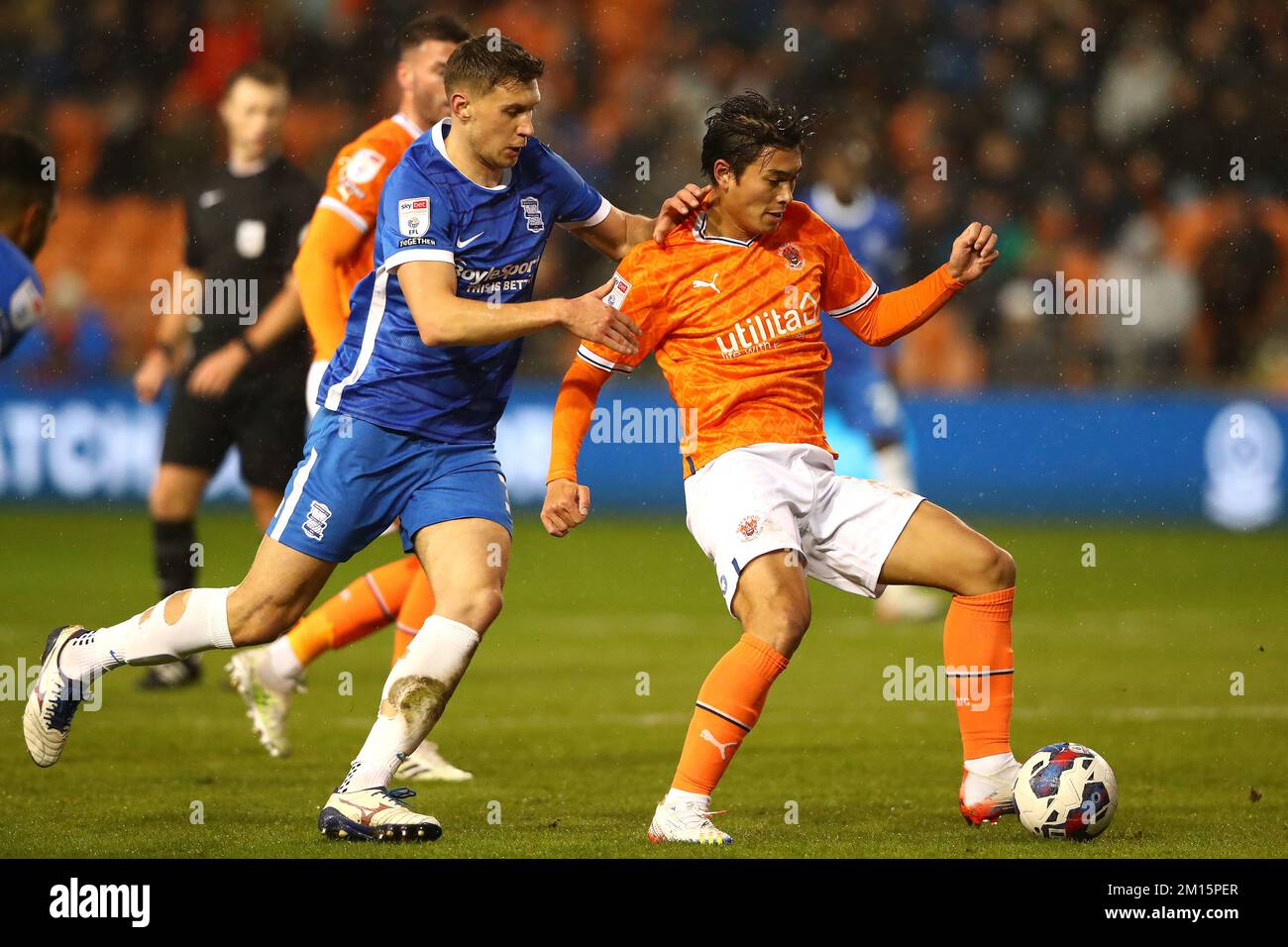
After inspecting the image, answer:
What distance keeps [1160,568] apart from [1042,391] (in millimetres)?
2337

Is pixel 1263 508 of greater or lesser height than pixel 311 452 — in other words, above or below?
above

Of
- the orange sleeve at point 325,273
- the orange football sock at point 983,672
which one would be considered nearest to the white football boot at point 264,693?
the orange sleeve at point 325,273

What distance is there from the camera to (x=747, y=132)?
531 cm

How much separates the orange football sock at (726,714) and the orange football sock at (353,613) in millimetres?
1964

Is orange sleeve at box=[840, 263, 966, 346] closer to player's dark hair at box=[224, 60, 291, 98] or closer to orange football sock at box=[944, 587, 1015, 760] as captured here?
orange football sock at box=[944, 587, 1015, 760]

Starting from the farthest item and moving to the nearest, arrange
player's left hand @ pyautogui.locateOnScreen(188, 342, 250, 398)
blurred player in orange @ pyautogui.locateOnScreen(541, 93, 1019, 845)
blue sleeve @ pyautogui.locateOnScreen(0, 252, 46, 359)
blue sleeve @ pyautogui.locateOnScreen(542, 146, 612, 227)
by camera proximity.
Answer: player's left hand @ pyautogui.locateOnScreen(188, 342, 250, 398) → blue sleeve @ pyautogui.locateOnScreen(542, 146, 612, 227) → blurred player in orange @ pyautogui.locateOnScreen(541, 93, 1019, 845) → blue sleeve @ pyautogui.locateOnScreen(0, 252, 46, 359)

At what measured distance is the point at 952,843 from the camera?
16.6 ft

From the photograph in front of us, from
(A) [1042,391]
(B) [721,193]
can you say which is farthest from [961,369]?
(B) [721,193]

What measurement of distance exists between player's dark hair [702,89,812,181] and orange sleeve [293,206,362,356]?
5.51ft

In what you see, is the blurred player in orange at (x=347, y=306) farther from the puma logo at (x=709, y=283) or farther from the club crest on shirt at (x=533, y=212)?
the puma logo at (x=709, y=283)

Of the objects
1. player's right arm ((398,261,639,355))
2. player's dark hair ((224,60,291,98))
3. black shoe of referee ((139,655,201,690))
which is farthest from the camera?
black shoe of referee ((139,655,201,690))

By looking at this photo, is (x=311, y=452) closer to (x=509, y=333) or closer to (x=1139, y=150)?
(x=509, y=333)

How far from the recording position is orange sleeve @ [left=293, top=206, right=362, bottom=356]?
6.50 meters

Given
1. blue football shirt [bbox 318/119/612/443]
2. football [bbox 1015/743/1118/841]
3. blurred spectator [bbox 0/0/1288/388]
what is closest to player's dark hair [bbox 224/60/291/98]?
blue football shirt [bbox 318/119/612/443]
